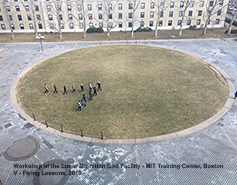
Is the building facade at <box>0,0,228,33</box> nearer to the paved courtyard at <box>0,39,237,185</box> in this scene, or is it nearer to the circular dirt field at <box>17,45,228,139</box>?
the circular dirt field at <box>17,45,228,139</box>

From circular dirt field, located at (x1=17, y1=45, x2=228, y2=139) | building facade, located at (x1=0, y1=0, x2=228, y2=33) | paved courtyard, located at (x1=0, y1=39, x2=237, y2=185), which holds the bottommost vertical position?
paved courtyard, located at (x1=0, y1=39, x2=237, y2=185)

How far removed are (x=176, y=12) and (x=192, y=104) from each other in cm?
4781

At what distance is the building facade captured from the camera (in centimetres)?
5666

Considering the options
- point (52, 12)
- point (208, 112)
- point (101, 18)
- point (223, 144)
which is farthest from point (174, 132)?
point (52, 12)

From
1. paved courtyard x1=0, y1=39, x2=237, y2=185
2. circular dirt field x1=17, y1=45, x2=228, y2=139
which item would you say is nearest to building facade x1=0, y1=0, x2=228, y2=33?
circular dirt field x1=17, y1=45, x2=228, y2=139

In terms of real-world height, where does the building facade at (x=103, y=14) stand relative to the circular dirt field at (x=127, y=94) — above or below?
above

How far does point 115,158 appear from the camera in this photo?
1495 cm

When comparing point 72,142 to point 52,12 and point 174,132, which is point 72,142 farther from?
point 52,12

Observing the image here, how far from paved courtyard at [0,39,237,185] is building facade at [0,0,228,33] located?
47150 millimetres

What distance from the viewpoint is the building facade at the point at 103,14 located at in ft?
186

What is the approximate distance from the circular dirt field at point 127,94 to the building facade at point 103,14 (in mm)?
27537

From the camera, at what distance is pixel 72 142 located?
16.6 metres

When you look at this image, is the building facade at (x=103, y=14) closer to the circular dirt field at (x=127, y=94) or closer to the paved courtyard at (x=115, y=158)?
the circular dirt field at (x=127, y=94)

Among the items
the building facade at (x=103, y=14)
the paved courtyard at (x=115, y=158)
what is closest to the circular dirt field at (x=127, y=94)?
the paved courtyard at (x=115, y=158)
